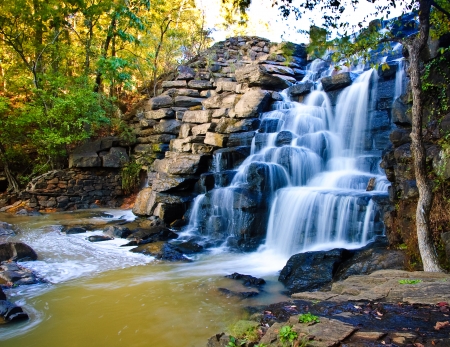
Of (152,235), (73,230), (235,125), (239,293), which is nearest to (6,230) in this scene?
(73,230)

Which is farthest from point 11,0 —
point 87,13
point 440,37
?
point 440,37

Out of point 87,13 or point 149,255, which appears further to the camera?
point 87,13

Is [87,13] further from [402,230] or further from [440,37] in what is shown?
[402,230]

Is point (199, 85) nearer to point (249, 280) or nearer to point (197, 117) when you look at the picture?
point (197, 117)

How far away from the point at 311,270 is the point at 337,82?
865cm

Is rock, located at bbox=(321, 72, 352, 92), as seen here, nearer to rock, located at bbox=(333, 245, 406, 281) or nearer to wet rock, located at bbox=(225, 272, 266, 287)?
rock, located at bbox=(333, 245, 406, 281)

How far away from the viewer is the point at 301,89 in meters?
14.5

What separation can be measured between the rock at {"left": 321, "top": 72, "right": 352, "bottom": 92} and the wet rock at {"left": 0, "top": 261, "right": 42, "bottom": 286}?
11.3m

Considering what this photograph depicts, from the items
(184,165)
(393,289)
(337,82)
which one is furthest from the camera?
(337,82)

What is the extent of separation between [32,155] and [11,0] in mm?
6504

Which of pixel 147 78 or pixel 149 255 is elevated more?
pixel 147 78

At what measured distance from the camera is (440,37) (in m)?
6.93

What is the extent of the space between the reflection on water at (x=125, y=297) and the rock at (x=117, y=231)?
0.71 m

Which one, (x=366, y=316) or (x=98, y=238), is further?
(x=98, y=238)
